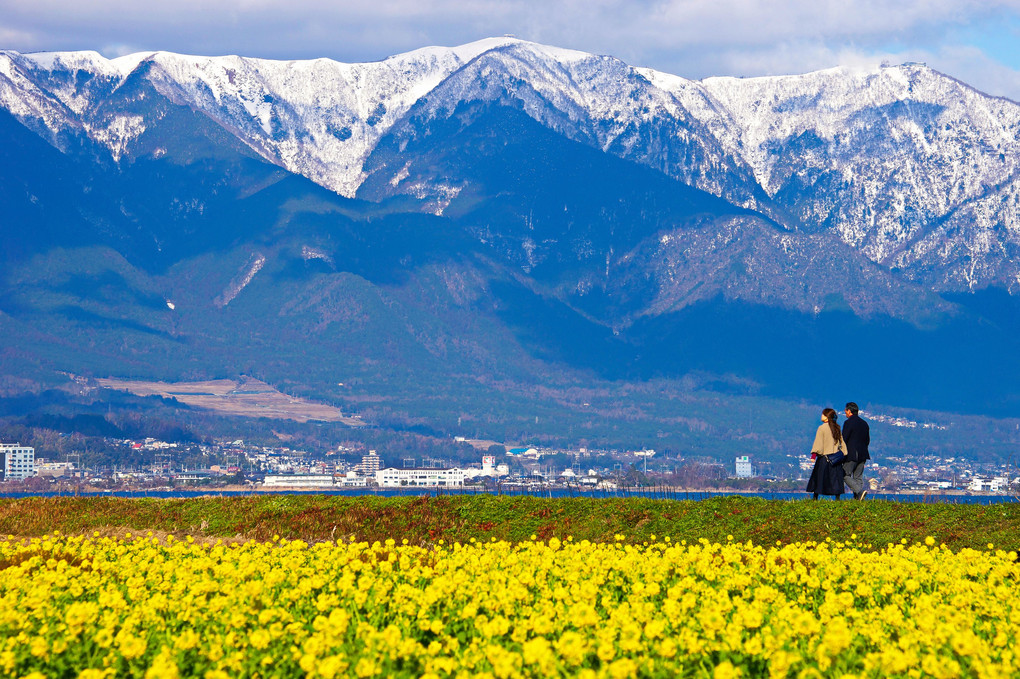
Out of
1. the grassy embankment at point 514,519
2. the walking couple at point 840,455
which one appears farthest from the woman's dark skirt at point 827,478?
the grassy embankment at point 514,519

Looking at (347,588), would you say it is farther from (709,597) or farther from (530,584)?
(709,597)

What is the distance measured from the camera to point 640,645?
41.3 feet

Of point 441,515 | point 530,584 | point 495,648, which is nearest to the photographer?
point 495,648

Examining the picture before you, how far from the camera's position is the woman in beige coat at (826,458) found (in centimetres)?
3189

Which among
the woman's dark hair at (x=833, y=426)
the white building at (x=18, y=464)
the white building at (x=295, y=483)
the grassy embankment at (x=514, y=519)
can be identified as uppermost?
the white building at (x=18, y=464)

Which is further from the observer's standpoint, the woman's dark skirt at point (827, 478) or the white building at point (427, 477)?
the white building at point (427, 477)

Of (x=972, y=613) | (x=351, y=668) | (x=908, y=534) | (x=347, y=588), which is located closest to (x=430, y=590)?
(x=347, y=588)

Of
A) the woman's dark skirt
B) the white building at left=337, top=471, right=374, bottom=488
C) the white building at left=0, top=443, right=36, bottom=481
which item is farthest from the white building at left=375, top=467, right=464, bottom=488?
the woman's dark skirt

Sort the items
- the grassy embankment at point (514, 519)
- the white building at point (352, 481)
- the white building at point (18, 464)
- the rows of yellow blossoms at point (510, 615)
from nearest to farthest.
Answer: the rows of yellow blossoms at point (510, 615)
the grassy embankment at point (514, 519)
the white building at point (18, 464)
the white building at point (352, 481)

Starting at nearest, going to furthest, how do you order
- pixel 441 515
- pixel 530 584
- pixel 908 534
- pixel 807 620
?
pixel 807 620 < pixel 530 584 < pixel 908 534 < pixel 441 515

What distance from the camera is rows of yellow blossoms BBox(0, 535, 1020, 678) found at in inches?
489

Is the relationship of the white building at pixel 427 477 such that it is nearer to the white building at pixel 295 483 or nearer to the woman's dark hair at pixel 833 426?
the white building at pixel 295 483

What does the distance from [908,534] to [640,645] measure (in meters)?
15.8

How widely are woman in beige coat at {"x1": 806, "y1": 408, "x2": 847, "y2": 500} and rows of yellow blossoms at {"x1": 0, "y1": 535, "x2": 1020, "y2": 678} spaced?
11.9 m
